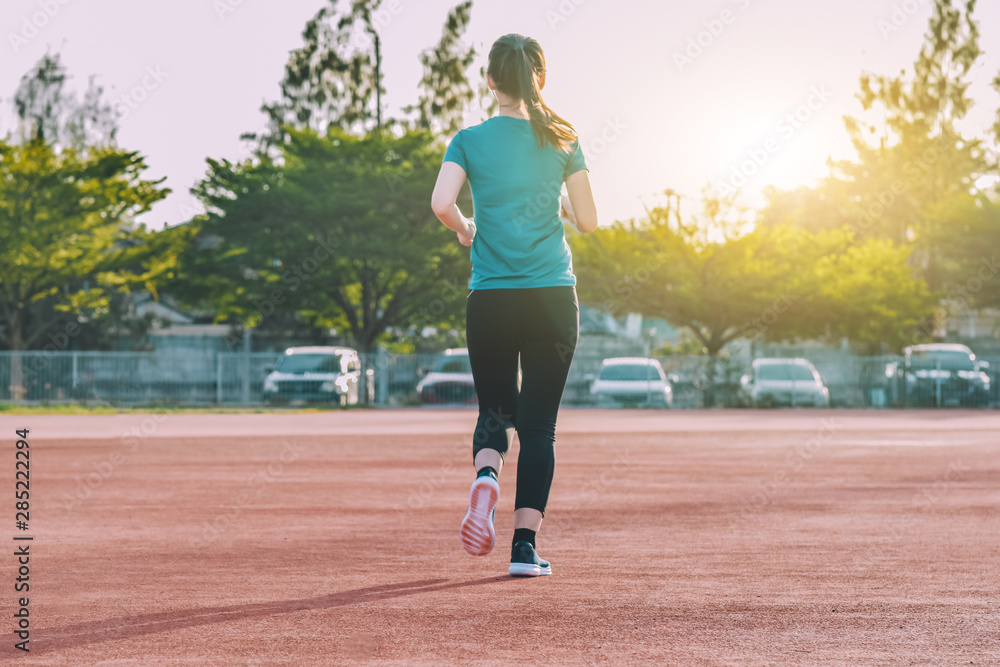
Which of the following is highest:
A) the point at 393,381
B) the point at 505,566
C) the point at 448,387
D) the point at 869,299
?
the point at 869,299

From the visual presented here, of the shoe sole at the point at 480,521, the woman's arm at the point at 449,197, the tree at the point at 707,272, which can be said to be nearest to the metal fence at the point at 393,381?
the tree at the point at 707,272

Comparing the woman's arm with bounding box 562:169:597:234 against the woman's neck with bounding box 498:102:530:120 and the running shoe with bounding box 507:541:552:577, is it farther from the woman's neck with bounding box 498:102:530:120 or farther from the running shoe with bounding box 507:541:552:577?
the running shoe with bounding box 507:541:552:577

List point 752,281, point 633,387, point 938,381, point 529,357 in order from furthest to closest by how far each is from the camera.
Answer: point 752,281 < point 938,381 < point 633,387 < point 529,357

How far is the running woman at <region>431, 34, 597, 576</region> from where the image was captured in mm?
4918

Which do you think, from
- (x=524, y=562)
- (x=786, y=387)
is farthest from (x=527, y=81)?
(x=786, y=387)

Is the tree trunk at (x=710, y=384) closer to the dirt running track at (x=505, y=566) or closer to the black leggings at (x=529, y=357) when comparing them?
the dirt running track at (x=505, y=566)

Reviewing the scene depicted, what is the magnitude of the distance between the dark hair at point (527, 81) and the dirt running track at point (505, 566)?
171 centimetres

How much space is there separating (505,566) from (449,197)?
1.51 metres

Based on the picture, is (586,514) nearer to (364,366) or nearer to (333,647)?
(333,647)

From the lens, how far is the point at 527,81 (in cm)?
502

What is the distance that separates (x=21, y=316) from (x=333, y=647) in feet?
124

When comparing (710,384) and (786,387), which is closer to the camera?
(786,387)

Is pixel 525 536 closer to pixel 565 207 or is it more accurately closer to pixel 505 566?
pixel 505 566

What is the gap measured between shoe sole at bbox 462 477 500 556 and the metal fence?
26.1 metres
